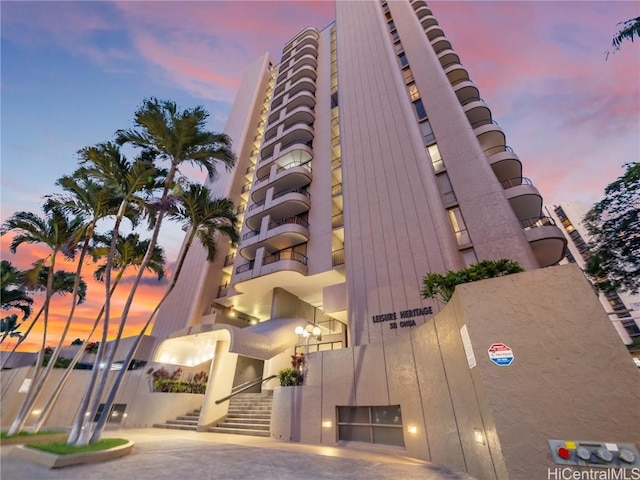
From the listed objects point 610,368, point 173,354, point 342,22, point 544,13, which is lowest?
point 610,368

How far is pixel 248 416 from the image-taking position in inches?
520

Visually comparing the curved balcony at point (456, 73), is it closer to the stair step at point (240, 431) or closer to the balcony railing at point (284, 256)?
the balcony railing at point (284, 256)

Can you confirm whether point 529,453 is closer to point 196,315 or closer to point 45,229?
point 45,229

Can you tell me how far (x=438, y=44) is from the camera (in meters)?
24.4

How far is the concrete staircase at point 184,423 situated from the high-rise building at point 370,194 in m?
7.83

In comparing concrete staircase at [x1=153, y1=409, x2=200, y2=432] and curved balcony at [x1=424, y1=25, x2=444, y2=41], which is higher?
curved balcony at [x1=424, y1=25, x2=444, y2=41]

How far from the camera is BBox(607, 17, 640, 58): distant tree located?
7949 mm

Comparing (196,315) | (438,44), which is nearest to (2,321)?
(196,315)

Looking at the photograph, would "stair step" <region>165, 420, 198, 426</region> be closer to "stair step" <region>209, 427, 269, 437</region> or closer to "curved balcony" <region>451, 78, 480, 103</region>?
"stair step" <region>209, 427, 269, 437</region>

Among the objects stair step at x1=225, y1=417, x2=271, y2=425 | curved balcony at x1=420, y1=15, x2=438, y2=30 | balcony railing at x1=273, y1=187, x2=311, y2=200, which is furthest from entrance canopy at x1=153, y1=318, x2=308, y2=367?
curved balcony at x1=420, y1=15, x2=438, y2=30

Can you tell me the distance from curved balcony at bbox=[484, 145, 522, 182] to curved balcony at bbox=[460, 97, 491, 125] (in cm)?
403

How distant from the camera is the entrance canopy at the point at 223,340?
13.6 m

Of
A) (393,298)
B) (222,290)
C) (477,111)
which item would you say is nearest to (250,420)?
(393,298)

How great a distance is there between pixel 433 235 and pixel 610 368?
986 cm
